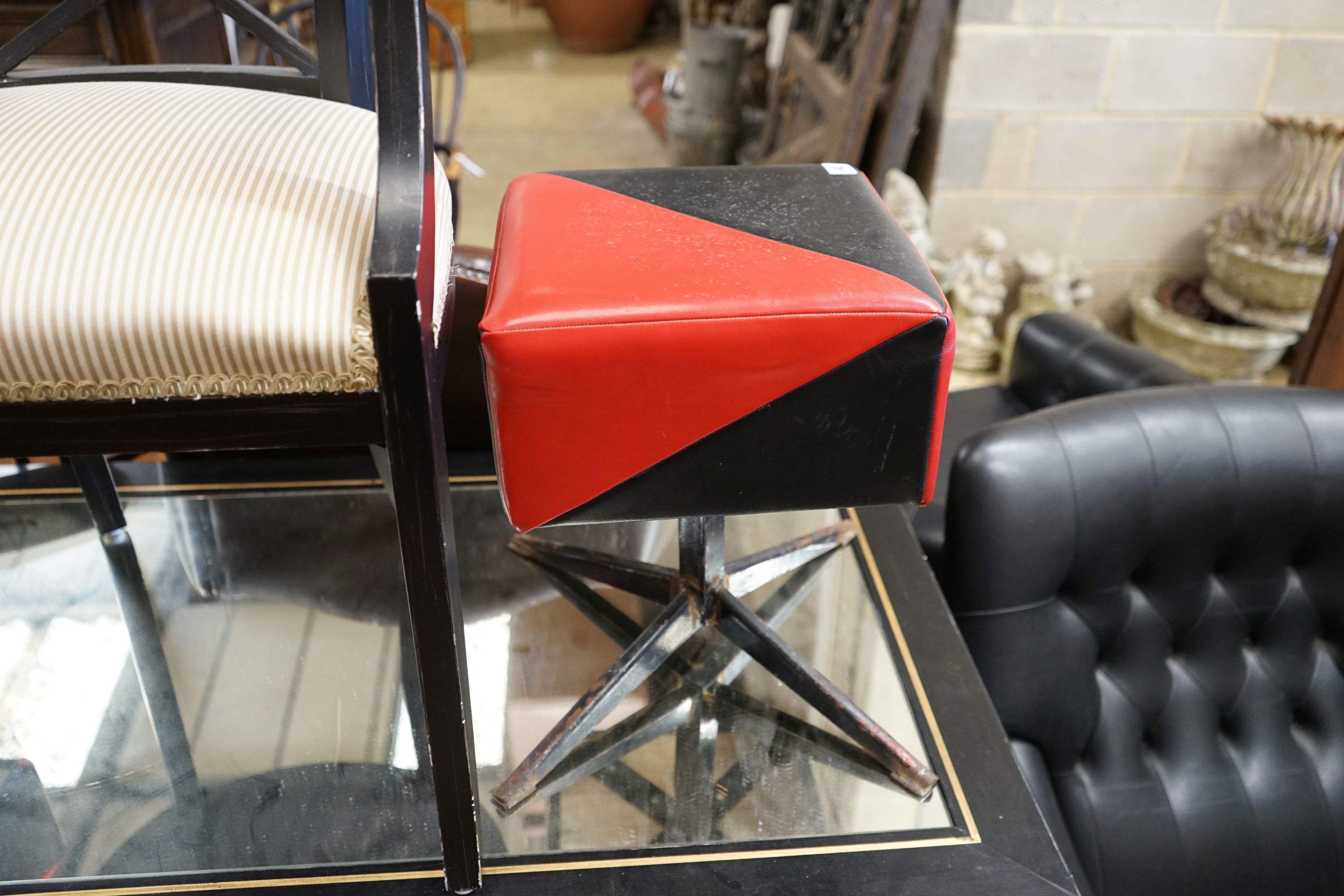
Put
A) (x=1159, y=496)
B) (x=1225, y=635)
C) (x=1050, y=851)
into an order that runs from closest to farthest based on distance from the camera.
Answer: (x=1050, y=851)
(x=1159, y=496)
(x=1225, y=635)

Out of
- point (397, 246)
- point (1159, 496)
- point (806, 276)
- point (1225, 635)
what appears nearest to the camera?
point (397, 246)

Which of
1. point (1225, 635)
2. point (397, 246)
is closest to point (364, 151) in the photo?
point (397, 246)

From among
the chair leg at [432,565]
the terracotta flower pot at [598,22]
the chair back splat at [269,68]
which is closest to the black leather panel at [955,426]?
the chair leg at [432,565]

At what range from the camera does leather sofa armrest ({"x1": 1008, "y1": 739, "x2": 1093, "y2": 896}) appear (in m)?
1.15

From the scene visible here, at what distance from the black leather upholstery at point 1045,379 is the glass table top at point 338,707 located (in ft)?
1.22

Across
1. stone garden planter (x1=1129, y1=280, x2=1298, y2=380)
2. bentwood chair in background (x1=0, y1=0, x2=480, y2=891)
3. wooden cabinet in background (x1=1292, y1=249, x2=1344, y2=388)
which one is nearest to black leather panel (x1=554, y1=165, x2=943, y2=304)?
bentwood chair in background (x1=0, y1=0, x2=480, y2=891)

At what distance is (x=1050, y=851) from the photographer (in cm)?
86

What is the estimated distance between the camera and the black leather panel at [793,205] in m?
0.77

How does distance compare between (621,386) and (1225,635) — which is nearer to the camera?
(621,386)

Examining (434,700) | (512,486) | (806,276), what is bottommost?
(434,700)

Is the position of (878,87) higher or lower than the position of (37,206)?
lower

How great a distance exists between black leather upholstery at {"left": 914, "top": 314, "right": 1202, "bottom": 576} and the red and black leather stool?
0.73 m

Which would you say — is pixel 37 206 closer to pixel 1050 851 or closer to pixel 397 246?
pixel 397 246

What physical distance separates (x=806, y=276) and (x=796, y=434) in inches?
4.4
